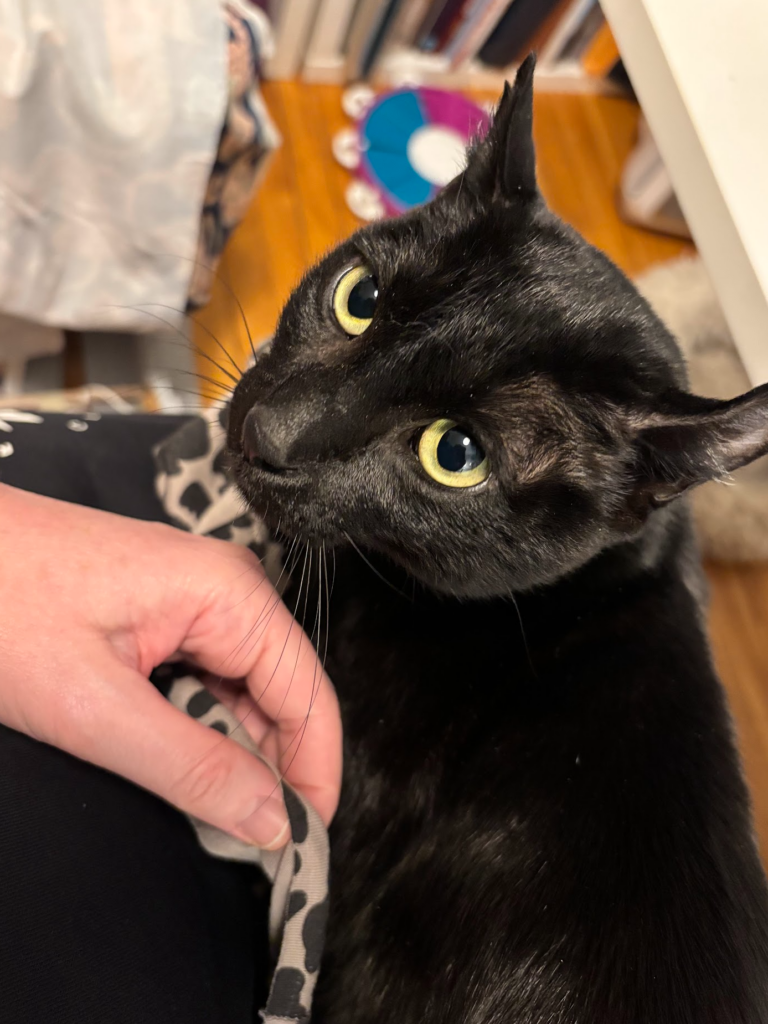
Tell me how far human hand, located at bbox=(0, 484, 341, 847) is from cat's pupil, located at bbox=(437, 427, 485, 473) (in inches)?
7.9

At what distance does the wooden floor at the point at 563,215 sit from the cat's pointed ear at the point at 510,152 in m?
0.66

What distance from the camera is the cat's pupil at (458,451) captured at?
0.63 metres

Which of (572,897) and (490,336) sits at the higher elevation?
(490,336)

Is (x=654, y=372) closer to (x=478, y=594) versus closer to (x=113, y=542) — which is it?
(x=478, y=594)

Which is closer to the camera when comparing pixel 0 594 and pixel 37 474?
pixel 0 594

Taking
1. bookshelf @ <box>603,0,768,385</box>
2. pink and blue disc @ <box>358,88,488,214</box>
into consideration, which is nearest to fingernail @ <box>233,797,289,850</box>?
bookshelf @ <box>603,0,768,385</box>

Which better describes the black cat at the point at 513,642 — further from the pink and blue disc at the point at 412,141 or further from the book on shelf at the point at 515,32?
the book on shelf at the point at 515,32

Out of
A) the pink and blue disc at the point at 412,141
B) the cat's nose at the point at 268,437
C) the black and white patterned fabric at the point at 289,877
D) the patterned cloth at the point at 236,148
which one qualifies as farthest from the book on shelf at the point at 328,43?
the black and white patterned fabric at the point at 289,877

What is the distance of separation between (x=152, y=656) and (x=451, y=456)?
0.31 m

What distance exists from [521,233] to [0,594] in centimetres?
54

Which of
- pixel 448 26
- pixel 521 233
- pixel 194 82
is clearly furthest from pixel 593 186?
pixel 521 233

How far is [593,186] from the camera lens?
1.88 metres

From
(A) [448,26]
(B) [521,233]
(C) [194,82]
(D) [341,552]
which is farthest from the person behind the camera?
(A) [448,26]

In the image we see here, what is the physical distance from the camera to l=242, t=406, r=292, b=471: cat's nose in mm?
621
